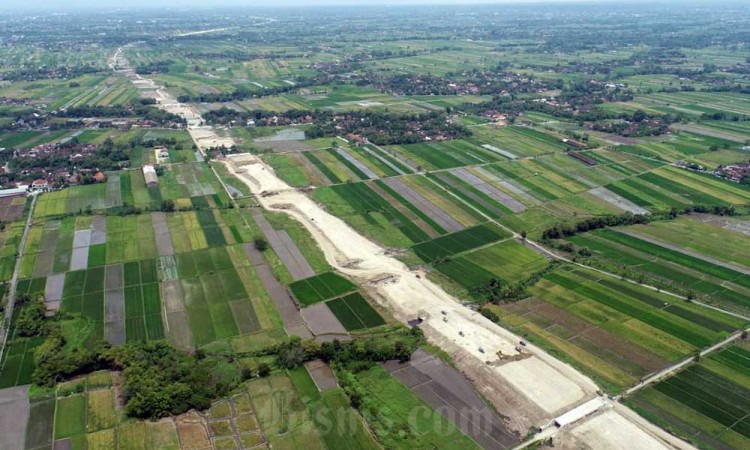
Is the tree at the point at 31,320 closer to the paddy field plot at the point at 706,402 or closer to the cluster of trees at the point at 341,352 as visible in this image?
the cluster of trees at the point at 341,352

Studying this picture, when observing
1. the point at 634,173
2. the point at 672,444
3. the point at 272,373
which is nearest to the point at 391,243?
the point at 272,373

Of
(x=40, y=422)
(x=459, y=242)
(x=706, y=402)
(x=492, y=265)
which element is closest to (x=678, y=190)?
(x=459, y=242)

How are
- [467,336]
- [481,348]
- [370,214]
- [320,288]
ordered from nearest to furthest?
[481,348] → [467,336] → [320,288] → [370,214]

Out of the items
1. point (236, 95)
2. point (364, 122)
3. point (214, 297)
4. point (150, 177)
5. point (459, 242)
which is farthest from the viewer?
point (236, 95)

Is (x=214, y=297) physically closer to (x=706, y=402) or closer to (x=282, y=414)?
(x=282, y=414)

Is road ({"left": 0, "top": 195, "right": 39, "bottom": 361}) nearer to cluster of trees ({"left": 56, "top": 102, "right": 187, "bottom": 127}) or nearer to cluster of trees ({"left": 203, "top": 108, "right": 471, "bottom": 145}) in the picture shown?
cluster of trees ({"left": 56, "top": 102, "right": 187, "bottom": 127})

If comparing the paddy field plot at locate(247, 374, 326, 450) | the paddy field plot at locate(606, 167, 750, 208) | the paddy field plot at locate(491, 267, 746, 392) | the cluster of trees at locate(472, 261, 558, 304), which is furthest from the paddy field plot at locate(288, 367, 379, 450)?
the paddy field plot at locate(606, 167, 750, 208)

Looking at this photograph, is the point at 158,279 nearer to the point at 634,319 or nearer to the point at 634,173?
the point at 634,319
